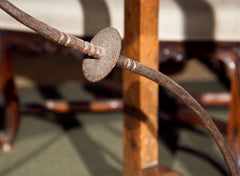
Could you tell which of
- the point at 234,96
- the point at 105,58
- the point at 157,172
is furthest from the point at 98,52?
the point at 234,96

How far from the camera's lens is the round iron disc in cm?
56

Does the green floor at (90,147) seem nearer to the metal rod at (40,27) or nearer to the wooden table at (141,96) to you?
the wooden table at (141,96)

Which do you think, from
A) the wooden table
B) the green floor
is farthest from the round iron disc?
the green floor

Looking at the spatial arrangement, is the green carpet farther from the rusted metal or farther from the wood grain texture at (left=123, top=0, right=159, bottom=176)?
the rusted metal

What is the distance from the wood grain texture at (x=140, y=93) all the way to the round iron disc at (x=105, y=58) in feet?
0.64

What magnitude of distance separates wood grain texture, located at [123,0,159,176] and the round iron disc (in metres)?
0.19

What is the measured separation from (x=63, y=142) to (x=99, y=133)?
0.16m

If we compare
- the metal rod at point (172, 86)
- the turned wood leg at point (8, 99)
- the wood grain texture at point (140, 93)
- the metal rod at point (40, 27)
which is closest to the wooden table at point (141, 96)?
the wood grain texture at point (140, 93)

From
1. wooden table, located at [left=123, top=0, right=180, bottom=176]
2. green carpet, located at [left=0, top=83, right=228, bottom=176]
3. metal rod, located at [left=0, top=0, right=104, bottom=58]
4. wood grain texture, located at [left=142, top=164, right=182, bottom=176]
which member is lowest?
green carpet, located at [left=0, top=83, right=228, bottom=176]

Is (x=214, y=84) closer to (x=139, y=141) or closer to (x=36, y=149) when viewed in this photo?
(x=36, y=149)

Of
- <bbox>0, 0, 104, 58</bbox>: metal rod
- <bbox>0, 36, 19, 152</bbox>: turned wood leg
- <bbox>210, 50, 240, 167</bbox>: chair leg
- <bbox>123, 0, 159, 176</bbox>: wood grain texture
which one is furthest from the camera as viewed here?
<bbox>0, 36, 19, 152</bbox>: turned wood leg

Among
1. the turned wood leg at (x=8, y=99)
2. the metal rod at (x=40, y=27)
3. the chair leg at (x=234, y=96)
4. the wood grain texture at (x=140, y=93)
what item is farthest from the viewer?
the turned wood leg at (x=8, y=99)

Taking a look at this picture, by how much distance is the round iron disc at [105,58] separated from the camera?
22.0 inches

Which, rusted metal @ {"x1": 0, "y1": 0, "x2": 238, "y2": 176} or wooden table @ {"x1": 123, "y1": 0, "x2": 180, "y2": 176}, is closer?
rusted metal @ {"x1": 0, "y1": 0, "x2": 238, "y2": 176}
